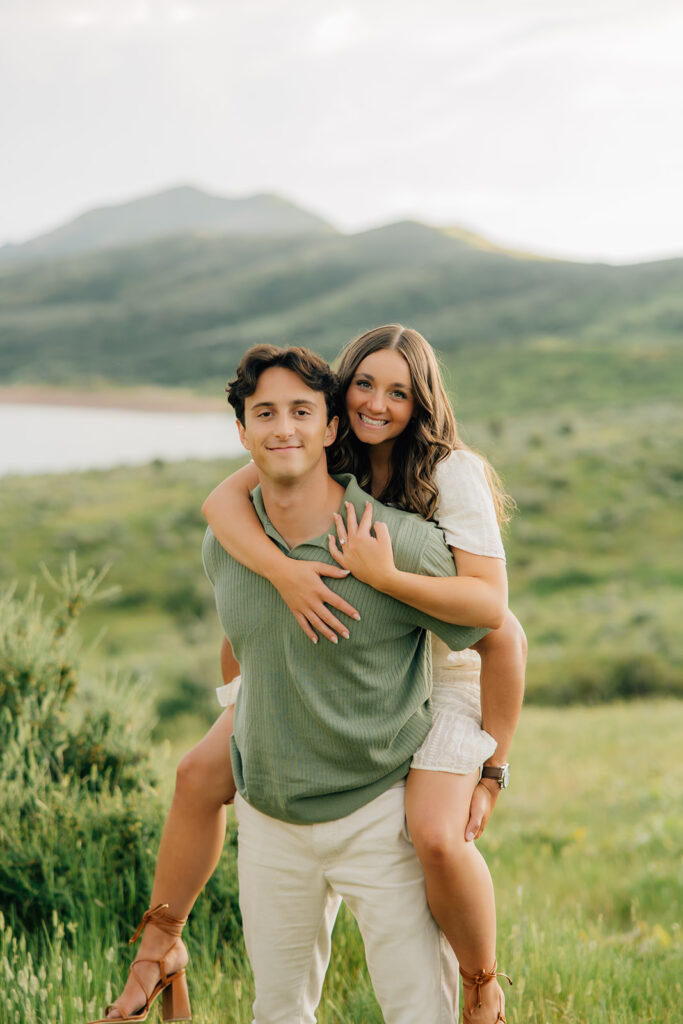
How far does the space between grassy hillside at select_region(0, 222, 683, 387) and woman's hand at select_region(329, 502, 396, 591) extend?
227 feet

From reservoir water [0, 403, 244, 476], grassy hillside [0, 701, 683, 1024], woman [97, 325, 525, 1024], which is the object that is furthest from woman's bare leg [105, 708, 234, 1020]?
reservoir water [0, 403, 244, 476]

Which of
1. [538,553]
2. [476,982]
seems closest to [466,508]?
[476,982]

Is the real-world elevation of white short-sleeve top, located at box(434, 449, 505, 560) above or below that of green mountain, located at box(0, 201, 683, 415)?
below

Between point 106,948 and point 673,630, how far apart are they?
1609 cm

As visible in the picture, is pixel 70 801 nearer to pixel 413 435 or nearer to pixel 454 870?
pixel 454 870

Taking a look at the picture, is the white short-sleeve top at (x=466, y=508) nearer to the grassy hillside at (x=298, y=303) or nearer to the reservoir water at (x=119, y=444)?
the reservoir water at (x=119, y=444)

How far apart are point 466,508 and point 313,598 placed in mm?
470

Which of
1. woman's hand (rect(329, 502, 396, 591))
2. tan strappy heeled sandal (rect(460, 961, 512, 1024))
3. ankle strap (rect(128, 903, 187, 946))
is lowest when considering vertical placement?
tan strappy heeled sandal (rect(460, 961, 512, 1024))

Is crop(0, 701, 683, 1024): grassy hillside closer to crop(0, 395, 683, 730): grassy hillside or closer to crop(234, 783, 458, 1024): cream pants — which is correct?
crop(234, 783, 458, 1024): cream pants

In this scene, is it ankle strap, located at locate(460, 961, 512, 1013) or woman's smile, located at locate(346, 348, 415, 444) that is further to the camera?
woman's smile, located at locate(346, 348, 415, 444)

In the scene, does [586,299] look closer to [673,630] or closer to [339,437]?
[673,630]

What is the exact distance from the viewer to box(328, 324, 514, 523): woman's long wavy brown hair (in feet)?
8.20

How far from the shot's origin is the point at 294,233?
17138cm

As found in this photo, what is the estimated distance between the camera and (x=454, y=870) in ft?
7.16
